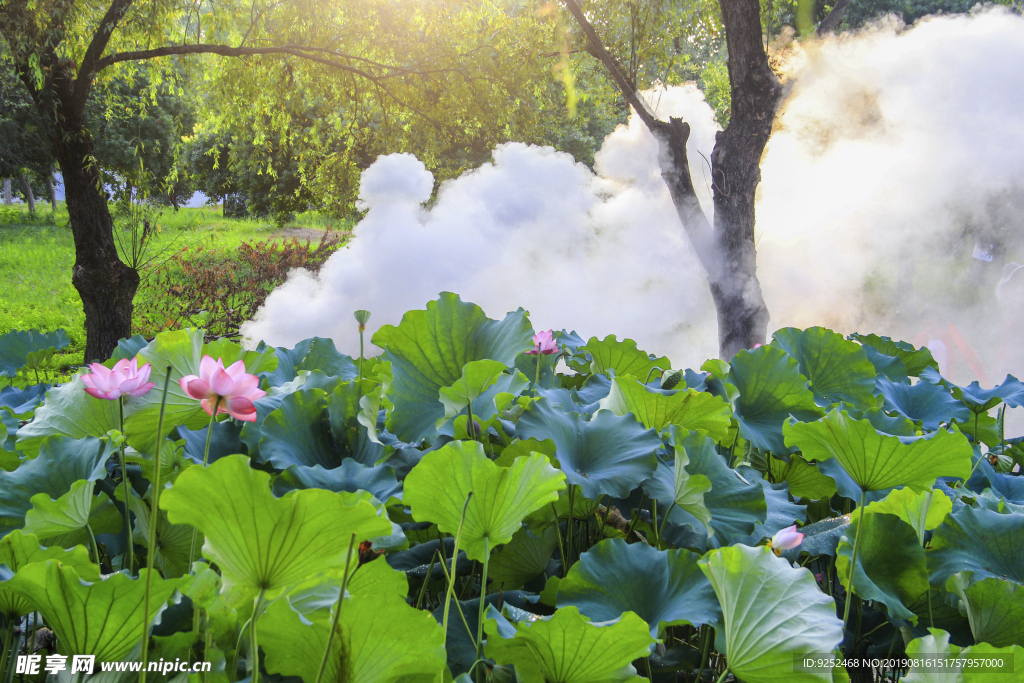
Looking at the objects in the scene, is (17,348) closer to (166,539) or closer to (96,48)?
(166,539)

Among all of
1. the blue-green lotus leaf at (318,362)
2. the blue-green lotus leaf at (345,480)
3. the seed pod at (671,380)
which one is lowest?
the blue-green lotus leaf at (345,480)

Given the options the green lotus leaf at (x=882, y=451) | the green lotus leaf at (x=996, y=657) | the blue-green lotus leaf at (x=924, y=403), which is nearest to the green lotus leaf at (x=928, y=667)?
the green lotus leaf at (x=996, y=657)

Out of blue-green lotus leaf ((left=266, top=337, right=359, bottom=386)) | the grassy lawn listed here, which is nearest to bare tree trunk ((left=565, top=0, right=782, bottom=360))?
the grassy lawn

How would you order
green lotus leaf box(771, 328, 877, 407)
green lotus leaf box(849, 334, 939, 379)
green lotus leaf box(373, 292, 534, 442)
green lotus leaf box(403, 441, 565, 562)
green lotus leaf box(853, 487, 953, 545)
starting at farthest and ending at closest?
green lotus leaf box(849, 334, 939, 379) < green lotus leaf box(771, 328, 877, 407) < green lotus leaf box(373, 292, 534, 442) < green lotus leaf box(853, 487, 953, 545) < green lotus leaf box(403, 441, 565, 562)

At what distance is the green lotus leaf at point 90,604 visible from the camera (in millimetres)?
517

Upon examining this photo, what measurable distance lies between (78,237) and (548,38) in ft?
18.2

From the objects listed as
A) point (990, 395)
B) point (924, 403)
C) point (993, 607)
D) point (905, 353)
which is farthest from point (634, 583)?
point (905, 353)

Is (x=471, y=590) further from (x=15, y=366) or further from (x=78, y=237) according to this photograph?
(x=78, y=237)

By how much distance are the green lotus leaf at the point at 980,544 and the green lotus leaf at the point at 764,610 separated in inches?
10.9

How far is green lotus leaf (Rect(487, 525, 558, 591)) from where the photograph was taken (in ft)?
2.41

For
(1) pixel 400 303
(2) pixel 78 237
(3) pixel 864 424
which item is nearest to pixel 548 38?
(1) pixel 400 303

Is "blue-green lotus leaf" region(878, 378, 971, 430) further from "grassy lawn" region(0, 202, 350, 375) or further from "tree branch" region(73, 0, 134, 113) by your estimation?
"tree branch" region(73, 0, 134, 113)

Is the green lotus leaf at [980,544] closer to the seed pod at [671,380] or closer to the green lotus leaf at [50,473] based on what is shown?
the seed pod at [671,380]

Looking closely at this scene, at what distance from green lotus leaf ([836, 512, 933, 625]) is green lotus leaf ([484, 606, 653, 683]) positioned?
0.99ft
